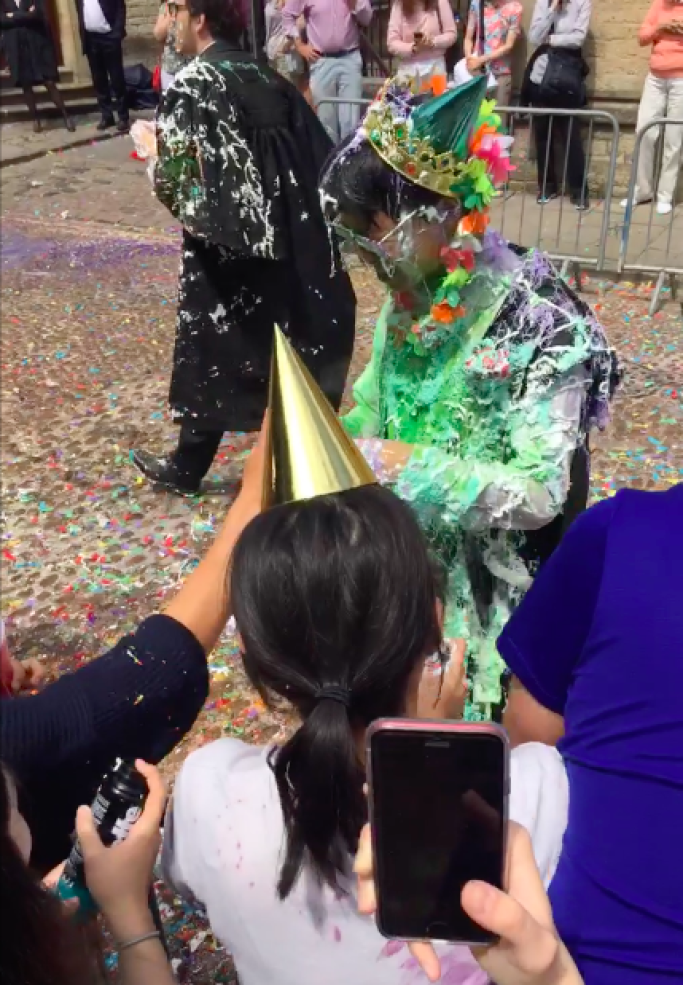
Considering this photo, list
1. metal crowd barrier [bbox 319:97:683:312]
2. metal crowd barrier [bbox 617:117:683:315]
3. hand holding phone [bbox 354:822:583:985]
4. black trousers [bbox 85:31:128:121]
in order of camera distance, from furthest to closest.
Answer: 1. black trousers [bbox 85:31:128:121]
2. metal crowd barrier [bbox 319:97:683:312]
3. metal crowd barrier [bbox 617:117:683:315]
4. hand holding phone [bbox 354:822:583:985]

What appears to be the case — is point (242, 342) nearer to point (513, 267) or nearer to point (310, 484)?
point (513, 267)

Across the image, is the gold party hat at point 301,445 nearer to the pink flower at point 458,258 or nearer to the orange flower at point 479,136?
the pink flower at point 458,258

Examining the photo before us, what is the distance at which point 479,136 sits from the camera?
1.98m

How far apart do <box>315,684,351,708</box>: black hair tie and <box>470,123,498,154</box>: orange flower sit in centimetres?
134

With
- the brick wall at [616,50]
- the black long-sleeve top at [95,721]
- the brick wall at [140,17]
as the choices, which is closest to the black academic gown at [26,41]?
the brick wall at [140,17]

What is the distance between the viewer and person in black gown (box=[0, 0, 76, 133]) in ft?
35.6

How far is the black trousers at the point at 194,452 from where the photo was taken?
12.8 ft

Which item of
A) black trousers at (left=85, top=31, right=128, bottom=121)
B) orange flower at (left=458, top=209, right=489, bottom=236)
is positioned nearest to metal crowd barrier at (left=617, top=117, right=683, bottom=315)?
orange flower at (left=458, top=209, right=489, bottom=236)

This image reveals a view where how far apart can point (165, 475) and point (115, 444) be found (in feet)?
2.19

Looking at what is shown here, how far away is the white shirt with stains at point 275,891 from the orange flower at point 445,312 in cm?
105

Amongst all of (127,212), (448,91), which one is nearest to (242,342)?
(448,91)

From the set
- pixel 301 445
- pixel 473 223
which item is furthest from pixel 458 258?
pixel 301 445

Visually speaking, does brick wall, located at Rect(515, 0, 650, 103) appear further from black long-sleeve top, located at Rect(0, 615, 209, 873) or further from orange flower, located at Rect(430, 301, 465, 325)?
black long-sleeve top, located at Rect(0, 615, 209, 873)

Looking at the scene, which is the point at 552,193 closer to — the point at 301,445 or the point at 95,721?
the point at 301,445
